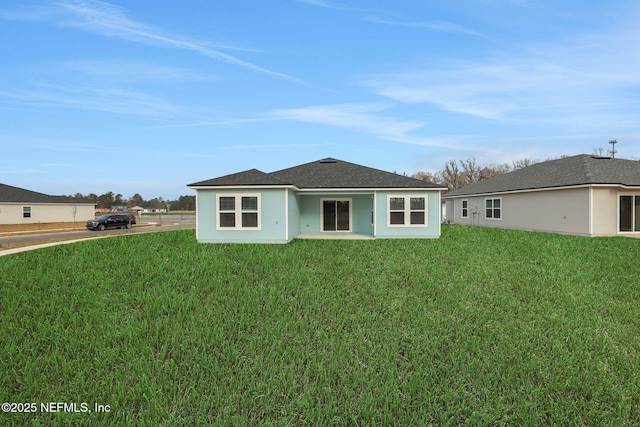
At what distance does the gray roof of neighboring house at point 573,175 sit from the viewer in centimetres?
1878

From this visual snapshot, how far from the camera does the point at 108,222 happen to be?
2872 cm

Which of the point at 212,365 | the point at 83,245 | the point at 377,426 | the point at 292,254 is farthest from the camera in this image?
the point at 83,245

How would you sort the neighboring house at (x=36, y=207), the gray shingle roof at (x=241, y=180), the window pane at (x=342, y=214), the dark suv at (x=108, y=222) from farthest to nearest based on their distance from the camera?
the neighboring house at (x=36, y=207), the dark suv at (x=108, y=222), the window pane at (x=342, y=214), the gray shingle roof at (x=241, y=180)

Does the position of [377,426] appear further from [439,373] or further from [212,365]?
[212,365]

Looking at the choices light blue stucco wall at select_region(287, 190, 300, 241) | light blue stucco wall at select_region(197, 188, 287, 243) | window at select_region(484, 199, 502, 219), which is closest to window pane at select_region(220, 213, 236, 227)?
light blue stucco wall at select_region(197, 188, 287, 243)

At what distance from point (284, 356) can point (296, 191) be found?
482 inches

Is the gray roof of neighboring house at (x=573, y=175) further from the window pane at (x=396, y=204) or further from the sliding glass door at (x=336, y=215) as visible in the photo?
the sliding glass door at (x=336, y=215)

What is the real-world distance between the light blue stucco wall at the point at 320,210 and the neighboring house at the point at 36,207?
30422mm

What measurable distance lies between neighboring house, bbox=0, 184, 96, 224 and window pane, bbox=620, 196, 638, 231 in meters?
46.4

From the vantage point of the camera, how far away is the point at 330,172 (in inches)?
824

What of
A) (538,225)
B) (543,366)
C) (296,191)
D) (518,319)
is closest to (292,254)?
(296,191)

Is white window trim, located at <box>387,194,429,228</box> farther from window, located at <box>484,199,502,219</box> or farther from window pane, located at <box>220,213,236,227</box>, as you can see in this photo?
window, located at <box>484,199,502,219</box>

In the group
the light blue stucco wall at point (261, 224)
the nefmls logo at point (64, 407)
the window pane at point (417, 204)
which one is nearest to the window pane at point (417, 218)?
the window pane at point (417, 204)

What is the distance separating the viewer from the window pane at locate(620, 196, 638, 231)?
18.7 m
